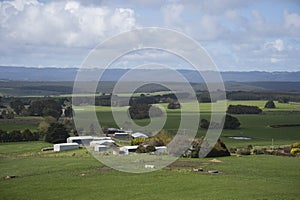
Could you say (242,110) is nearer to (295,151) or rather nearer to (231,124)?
(231,124)

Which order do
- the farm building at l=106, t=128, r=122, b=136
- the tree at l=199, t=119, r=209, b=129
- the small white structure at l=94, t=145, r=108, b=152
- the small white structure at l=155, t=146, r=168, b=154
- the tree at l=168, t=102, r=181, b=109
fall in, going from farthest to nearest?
the tree at l=168, t=102, r=181, b=109
the tree at l=199, t=119, r=209, b=129
the farm building at l=106, t=128, r=122, b=136
the small white structure at l=94, t=145, r=108, b=152
the small white structure at l=155, t=146, r=168, b=154

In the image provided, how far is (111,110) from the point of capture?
101 metres

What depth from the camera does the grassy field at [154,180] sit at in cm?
2642

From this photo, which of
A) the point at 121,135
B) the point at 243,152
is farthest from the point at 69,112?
the point at 243,152

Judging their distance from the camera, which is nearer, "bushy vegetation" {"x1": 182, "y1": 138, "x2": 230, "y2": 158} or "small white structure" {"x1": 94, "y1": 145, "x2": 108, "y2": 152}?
"bushy vegetation" {"x1": 182, "y1": 138, "x2": 230, "y2": 158}

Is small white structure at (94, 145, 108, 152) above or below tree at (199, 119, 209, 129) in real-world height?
below

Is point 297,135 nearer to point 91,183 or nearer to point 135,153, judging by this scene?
point 135,153

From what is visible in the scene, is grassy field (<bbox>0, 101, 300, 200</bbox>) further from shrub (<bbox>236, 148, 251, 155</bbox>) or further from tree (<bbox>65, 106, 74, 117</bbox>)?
tree (<bbox>65, 106, 74, 117</bbox>)

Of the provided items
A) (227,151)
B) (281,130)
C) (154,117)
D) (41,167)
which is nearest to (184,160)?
(227,151)

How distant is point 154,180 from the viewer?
3103cm

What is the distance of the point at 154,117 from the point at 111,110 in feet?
46.1

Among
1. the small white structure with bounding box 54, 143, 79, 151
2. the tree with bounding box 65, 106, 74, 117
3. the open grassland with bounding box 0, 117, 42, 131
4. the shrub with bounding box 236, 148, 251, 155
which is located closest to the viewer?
the shrub with bounding box 236, 148, 251, 155

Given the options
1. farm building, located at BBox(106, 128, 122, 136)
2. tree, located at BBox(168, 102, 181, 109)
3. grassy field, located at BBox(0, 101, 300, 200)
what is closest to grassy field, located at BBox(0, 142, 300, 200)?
grassy field, located at BBox(0, 101, 300, 200)

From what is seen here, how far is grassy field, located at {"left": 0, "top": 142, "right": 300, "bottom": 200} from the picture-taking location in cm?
2642
